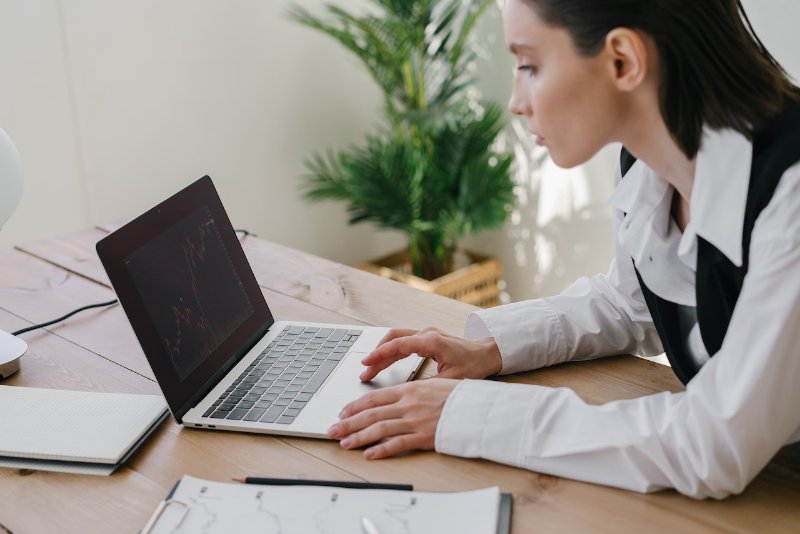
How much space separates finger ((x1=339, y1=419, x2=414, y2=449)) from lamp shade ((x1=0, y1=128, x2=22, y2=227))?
1.94 feet

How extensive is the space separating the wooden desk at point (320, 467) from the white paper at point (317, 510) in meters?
0.03

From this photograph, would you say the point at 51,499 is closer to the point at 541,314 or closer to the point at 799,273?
the point at 541,314

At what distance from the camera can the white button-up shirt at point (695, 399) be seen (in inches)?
34.0

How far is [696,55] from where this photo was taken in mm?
940

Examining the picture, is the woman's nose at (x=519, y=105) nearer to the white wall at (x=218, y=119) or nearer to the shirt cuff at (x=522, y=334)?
the shirt cuff at (x=522, y=334)

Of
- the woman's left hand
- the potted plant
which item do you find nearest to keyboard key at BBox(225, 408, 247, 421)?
the woman's left hand

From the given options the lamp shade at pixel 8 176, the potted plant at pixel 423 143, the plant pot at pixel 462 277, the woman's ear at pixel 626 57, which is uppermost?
the woman's ear at pixel 626 57

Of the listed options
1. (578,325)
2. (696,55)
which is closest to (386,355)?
(578,325)

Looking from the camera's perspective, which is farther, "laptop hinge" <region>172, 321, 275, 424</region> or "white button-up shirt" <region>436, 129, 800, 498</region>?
"laptop hinge" <region>172, 321, 275, 424</region>

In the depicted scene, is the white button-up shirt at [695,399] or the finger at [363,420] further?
the finger at [363,420]

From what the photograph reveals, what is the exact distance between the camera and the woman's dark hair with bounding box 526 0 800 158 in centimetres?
93

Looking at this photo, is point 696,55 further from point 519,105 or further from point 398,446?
point 398,446

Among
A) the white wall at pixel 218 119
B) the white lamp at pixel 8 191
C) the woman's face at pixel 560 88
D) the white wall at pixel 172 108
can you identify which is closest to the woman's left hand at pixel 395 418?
the woman's face at pixel 560 88

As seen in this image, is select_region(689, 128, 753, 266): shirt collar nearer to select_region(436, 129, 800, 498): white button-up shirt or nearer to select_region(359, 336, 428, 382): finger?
select_region(436, 129, 800, 498): white button-up shirt
